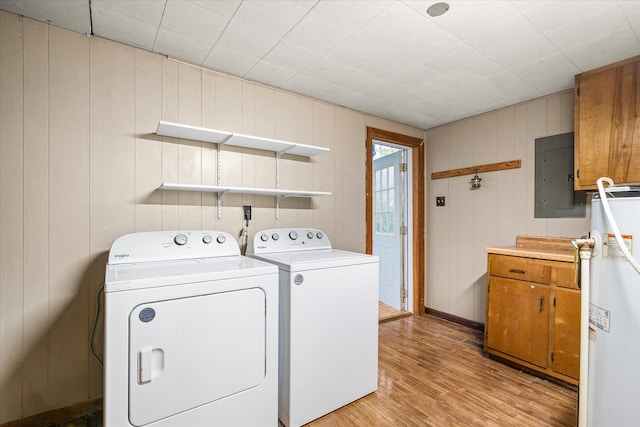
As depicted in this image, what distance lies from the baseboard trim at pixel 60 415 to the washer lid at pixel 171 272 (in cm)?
88

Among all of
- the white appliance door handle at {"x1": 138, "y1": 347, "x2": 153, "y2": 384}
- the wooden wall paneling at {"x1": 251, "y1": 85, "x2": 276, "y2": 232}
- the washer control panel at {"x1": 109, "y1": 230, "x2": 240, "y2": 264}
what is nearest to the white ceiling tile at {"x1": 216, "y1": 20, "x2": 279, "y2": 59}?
Result: the wooden wall paneling at {"x1": 251, "y1": 85, "x2": 276, "y2": 232}

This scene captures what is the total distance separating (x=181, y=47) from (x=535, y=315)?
311cm

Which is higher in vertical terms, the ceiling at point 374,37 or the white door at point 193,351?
the ceiling at point 374,37

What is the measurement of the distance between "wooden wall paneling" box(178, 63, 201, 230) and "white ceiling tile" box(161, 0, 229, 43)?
0.36 m

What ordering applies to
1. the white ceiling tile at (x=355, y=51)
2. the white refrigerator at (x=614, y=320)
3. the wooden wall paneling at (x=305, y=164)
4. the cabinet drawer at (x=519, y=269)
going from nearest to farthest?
the white refrigerator at (x=614, y=320), the white ceiling tile at (x=355, y=51), the cabinet drawer at (x=519, y=269), the wooden wall paneling at (x=305, y=164)

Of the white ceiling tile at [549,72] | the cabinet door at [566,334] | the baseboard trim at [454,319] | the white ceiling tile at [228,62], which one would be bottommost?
the baseboard trim at [454,319]

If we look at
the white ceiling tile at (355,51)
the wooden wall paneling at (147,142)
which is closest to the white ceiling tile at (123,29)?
the wooden wall paneling at (147,142)

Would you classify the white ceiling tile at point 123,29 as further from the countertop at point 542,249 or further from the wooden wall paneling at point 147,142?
the countertop at point 542,249

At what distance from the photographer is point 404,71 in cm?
229

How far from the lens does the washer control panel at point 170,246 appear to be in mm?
1804

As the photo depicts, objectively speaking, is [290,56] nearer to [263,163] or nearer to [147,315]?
[263,163]

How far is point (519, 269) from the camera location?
2.43 metres

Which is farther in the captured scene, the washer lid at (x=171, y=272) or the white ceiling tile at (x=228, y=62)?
the white ceiling tile at (x=228, y=62)

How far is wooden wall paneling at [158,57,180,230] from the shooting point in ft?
6.86
